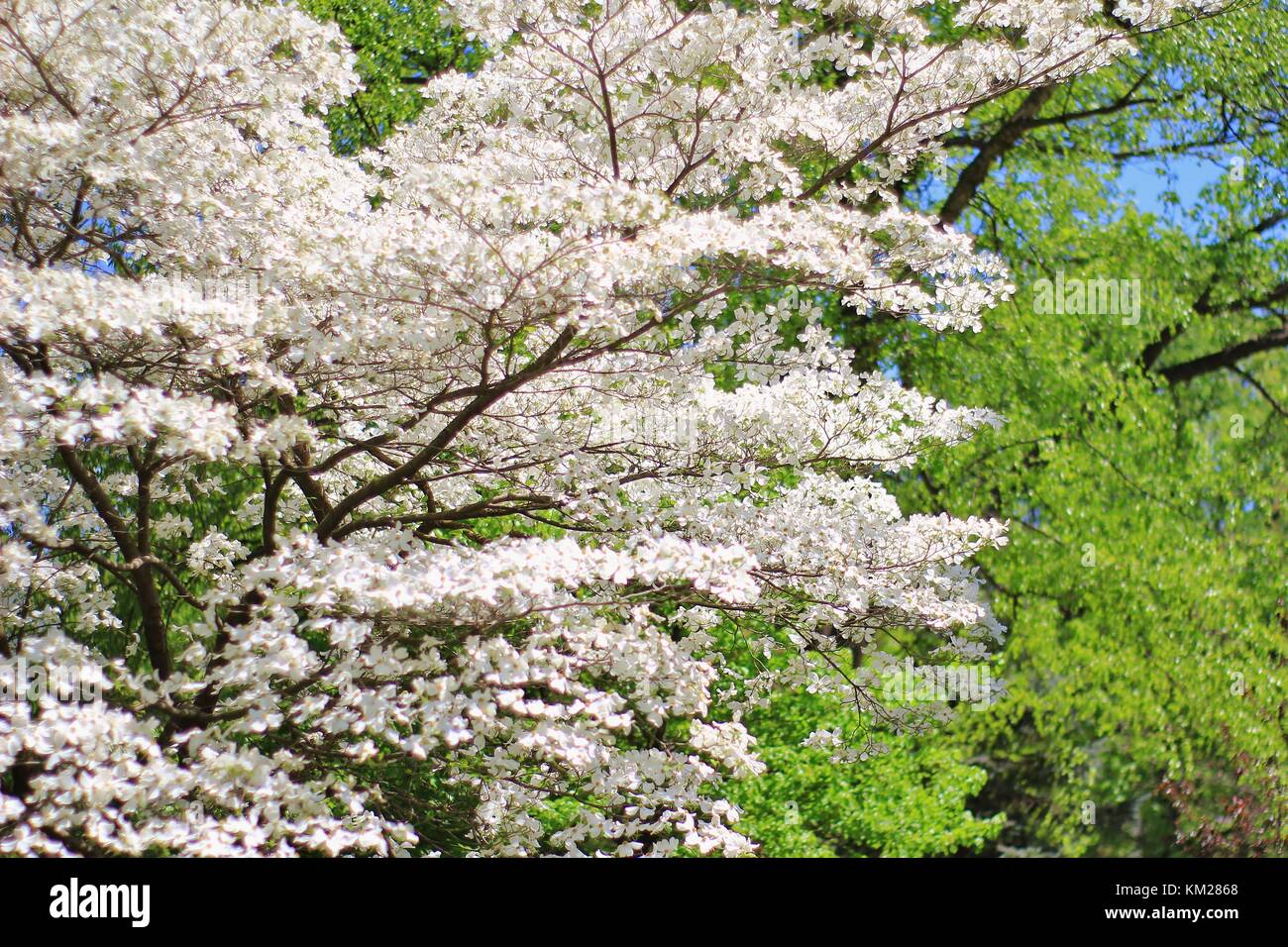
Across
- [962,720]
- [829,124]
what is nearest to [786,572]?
[829,124]

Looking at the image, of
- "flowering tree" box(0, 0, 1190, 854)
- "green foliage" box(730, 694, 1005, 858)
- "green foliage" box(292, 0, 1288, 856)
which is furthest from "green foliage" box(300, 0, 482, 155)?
"green foliage" box(730, 694, 1005, 858)

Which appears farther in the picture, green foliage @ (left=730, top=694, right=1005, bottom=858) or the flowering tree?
green foliage @ (left=730, top=694, right=1005, bottom=858)

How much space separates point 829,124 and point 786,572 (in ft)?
A: 8.16

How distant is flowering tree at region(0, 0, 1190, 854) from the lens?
16.2 feet

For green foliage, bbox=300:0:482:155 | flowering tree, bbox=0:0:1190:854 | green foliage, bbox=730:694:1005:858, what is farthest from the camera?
green foliage, bbox=300:0:482:155

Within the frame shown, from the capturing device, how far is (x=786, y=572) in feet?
22.4

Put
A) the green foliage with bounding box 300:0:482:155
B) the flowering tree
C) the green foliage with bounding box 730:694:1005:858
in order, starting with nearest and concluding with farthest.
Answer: the flowering tree
the green foliage with bounding box 730:694:1005:858
the green foliage with bounding box 300:0:482:155

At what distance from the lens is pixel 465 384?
6727mm

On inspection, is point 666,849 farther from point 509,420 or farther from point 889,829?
point 889,829

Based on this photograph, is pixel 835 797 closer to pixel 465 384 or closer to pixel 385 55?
pixel 465 384

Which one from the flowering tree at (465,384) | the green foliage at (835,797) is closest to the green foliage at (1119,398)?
the green foliage at (835,797)

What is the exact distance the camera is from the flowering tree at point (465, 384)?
4.93m

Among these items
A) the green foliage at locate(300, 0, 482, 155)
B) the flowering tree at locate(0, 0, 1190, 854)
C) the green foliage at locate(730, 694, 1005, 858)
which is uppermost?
the green foliage at locate(300, 0, 482, 155)

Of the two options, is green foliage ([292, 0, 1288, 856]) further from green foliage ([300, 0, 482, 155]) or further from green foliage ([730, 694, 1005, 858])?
green foliage ([730, 694, 1005, 858])
